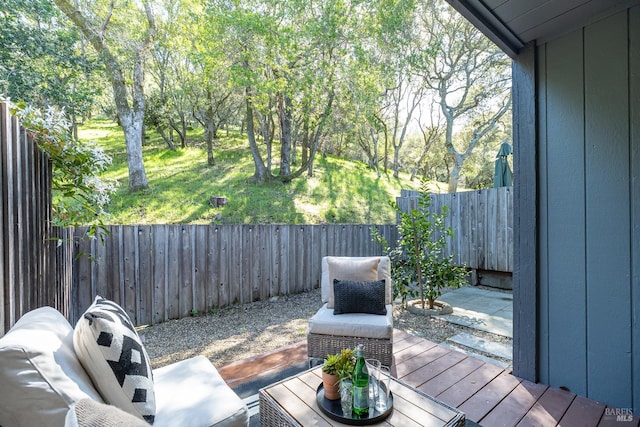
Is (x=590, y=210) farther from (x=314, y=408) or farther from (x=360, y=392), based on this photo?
(x=314, y=408)

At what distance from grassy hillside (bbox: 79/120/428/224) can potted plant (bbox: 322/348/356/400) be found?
5.21 m

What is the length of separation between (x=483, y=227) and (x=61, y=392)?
18.6 ft

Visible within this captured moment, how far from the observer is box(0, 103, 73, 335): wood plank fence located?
1.51 metres

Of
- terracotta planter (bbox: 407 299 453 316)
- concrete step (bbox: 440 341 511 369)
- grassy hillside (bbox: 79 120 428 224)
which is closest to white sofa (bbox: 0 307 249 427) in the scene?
concrete step (bbox: 440 341 511 369)

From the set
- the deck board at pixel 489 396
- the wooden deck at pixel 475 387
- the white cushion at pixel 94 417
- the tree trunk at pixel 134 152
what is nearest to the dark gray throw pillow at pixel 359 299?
the wooden deck at pixel 475 387

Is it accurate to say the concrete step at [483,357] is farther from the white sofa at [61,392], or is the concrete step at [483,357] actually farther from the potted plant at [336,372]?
the white sofa at [61,392]

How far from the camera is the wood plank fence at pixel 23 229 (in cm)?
151

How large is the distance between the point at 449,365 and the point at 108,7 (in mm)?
9549

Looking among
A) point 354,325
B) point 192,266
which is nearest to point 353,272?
point 354,325

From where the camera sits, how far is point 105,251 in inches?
135

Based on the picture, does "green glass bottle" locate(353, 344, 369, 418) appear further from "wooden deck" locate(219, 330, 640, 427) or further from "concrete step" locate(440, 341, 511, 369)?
"concrete step" locate(440, 341, 511, 369)

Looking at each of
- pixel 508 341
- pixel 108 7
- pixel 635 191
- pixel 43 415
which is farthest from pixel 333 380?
pixel 108 7

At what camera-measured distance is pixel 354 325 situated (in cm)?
246

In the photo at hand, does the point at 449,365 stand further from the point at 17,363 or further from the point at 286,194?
the point at 286,194
